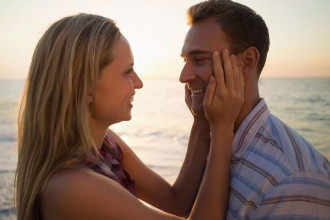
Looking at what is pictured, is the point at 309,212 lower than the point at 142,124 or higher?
higher

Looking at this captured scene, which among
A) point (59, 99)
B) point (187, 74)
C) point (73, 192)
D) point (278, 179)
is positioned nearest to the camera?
point (73, 192)

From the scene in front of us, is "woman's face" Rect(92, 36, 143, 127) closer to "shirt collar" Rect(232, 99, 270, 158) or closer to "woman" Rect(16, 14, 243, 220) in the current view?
"woman" Rect(16, 14, 243, 220)

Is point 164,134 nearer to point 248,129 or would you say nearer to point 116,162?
point 116,162

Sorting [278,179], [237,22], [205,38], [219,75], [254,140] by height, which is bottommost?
[278,179]

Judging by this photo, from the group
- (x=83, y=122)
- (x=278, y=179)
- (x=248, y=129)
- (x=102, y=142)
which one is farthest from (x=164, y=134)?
(x=278, y=179)

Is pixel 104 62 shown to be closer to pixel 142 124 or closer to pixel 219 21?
pixel 219 21

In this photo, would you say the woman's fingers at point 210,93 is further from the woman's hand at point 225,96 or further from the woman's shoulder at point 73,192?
the woman's shoulder at point 73,192

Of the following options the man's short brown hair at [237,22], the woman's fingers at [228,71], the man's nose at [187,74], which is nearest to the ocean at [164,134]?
the man's nose at [187,74]

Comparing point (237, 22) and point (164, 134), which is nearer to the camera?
point (237, 22)

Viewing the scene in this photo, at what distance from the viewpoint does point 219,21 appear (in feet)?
10.0

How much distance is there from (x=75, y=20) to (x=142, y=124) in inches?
642

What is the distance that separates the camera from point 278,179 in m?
2.31

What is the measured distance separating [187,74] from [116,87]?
0.74 meters

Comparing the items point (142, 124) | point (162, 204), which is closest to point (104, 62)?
point (162, 204)
